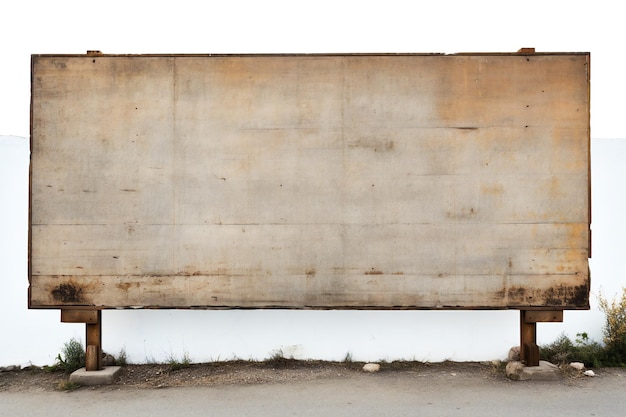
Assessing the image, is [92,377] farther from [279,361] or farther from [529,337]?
[529,337]

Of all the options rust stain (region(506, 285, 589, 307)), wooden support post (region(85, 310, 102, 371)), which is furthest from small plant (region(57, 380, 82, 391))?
rust stain (region(506, 285, 589, 307))

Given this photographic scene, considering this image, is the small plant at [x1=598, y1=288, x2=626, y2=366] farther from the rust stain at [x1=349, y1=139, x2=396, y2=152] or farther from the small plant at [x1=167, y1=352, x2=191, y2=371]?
the small plant at [x1=167, y1=352, x2=191, y2=371]

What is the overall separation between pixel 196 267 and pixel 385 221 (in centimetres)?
229

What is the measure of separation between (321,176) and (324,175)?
0.04 m

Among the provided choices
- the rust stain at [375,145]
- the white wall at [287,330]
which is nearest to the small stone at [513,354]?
the white wall at [287,330]

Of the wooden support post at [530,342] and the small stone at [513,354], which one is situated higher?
the wooden support post at [530,342]

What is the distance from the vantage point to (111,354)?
20.8ft

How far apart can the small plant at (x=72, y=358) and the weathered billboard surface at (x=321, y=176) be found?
142 centimetres

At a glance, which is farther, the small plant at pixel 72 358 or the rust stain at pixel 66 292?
the small plant at pixel 72 358

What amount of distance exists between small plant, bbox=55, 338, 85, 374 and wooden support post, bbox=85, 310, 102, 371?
1.70ft

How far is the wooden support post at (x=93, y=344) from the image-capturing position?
5727mm

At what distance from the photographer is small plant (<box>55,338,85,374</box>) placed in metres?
6.19

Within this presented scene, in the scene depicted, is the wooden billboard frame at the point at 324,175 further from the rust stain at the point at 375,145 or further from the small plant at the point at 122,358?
the small plant at the point at 122,358

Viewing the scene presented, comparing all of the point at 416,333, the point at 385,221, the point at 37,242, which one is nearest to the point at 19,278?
the point at 37,242
